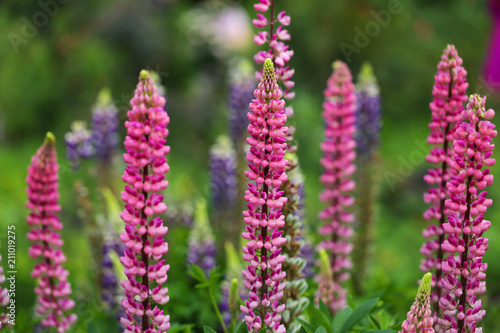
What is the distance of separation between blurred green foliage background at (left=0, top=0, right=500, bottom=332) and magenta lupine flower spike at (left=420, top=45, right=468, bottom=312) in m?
4.40

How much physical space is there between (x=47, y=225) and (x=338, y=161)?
1.31 m

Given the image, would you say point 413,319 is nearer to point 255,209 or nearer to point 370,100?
point 255,209

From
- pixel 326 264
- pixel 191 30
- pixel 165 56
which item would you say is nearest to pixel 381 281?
pixel 326 264

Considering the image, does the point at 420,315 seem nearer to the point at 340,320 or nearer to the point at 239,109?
the point at 340,320

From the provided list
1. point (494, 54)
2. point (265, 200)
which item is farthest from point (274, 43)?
point (494, 54)

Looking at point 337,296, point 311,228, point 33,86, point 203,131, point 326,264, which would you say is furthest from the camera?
point 203,131

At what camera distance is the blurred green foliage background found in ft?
25.4

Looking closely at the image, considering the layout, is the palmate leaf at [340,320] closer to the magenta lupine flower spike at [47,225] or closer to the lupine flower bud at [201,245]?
the magenta lupine flower spike at [47,225]

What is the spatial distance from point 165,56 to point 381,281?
7317mm

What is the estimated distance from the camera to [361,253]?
431 centimetres

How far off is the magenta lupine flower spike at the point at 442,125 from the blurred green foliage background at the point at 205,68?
440 centimetres

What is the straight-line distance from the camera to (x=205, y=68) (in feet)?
36.7

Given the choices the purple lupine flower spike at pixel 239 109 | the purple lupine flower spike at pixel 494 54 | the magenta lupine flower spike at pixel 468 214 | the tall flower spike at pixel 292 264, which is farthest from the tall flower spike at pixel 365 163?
the purple lupine flower spike at pixel 494 54

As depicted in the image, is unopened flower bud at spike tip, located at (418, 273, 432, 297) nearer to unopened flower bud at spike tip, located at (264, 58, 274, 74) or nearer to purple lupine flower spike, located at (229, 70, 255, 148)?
unopened flower bud at spike tip, located at (264, 58, 274, 74)
